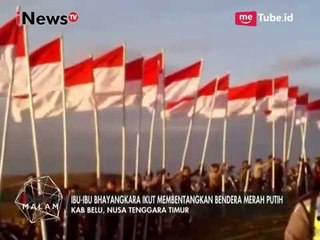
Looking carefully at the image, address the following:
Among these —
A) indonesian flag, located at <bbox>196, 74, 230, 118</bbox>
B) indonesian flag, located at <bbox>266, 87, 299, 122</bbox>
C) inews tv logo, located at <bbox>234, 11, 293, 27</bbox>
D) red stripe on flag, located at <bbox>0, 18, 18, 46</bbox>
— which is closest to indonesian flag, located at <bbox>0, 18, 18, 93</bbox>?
red stripe on flag, located at <bbox>0, 18, 18, 46</bbox>

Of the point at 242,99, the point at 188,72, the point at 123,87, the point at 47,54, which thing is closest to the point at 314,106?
the point at 242,99

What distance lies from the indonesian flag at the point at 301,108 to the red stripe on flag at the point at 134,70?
82 cm

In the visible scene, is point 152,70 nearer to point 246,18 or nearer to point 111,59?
point 111,59

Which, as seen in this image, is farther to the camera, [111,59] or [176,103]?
[176,103]

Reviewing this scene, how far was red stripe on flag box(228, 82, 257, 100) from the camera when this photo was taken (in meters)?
3.71

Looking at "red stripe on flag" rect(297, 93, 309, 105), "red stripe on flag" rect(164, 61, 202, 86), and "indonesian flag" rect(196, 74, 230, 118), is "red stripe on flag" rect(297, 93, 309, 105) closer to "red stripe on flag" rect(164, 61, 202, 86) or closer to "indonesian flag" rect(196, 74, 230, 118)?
"indonesian flag" rect(196, 74, 230, 118)

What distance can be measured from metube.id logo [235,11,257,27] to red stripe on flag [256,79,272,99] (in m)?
0.30

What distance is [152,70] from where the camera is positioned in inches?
146

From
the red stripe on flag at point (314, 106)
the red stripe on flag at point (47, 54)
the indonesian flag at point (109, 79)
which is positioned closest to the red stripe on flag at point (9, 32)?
the red stripe on flag at point (47, 54)

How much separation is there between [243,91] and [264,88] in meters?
0.11

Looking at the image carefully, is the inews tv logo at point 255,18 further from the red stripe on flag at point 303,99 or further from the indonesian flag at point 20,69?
the indonesian flag at point 20,69

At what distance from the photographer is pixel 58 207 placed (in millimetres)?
3549

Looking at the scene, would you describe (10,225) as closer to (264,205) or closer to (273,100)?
(264,205)

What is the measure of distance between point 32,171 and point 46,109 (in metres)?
0.31
